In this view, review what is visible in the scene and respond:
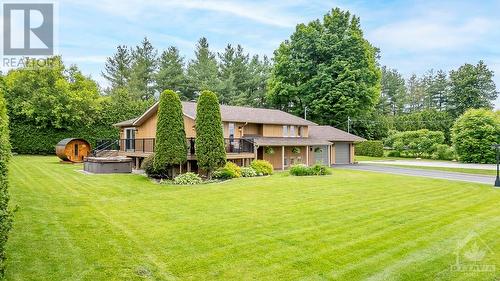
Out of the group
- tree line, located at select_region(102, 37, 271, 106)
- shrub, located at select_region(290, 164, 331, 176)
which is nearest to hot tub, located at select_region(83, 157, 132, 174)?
shrub, located at select_region(290, 164, 331, 176)

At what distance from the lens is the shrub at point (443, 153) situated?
38.3m

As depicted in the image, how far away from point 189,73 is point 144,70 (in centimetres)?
631

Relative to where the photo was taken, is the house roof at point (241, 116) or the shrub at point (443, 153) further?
the shrub at point (443, 153)

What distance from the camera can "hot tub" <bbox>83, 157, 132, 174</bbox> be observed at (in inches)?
774

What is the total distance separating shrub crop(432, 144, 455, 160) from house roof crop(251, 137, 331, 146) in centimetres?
1753

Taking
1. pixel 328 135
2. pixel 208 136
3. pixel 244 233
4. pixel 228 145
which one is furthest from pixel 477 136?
pixel 244 233

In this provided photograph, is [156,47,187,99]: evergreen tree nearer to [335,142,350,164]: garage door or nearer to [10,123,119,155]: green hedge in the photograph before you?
[10,123,119,155]: green hedge

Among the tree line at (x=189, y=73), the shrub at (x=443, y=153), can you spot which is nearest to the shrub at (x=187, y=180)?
the tree line at (x=189, y=73)

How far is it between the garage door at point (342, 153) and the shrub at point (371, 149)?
1089 centimetres

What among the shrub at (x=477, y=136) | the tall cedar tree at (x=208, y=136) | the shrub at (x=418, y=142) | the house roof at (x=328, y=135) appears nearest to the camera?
the tall cedar tree at (x=208, y=136)

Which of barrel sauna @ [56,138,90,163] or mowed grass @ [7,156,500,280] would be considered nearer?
mowed grass @ [7,156,500,280]

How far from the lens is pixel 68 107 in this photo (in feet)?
105

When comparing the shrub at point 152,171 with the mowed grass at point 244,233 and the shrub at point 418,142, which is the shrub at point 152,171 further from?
the shrub at point 418,142

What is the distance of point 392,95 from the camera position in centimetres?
7075
